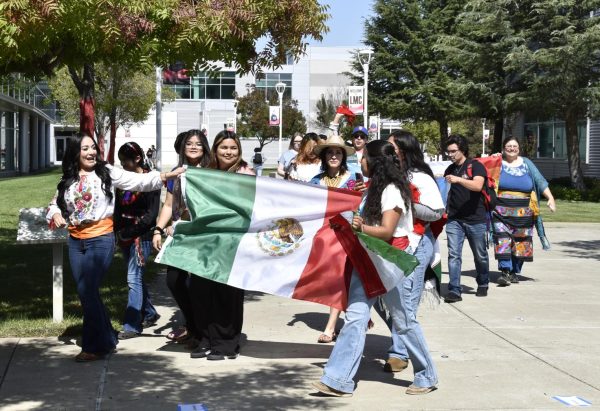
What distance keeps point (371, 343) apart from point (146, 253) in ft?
7.18

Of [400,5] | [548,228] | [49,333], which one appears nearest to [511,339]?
[49,333]

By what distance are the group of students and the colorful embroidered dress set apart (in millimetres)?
3644

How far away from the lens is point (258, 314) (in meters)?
9.38

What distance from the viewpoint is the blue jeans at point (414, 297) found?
20.3 feet

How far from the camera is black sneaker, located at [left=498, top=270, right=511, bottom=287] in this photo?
1147cm

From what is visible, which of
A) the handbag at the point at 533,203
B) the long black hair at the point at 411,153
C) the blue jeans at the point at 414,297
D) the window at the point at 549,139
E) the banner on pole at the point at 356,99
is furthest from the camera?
the window at the point at 549,139

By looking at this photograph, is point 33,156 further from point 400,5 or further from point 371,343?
point 371,343

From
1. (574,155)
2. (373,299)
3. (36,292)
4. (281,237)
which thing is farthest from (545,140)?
(373,299)

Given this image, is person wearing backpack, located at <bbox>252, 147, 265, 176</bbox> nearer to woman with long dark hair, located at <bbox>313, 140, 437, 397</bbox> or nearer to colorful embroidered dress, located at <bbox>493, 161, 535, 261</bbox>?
colorful embroidered dress, located at <bbox>493, 161, 535, 261</bbox>

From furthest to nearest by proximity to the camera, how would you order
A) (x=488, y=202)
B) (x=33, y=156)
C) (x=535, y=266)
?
(x=33, y=156)
(x=535, y=266)
(x=488, y=202)

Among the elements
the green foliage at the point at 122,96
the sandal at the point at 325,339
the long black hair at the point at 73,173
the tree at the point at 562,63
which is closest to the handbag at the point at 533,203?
the sandal at the point at 325,339

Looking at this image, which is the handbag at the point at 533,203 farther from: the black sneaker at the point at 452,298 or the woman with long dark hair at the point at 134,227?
the woman with long dark hair at the point at 134,227

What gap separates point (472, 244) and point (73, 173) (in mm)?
5325

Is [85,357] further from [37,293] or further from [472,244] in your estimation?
[472,244]
